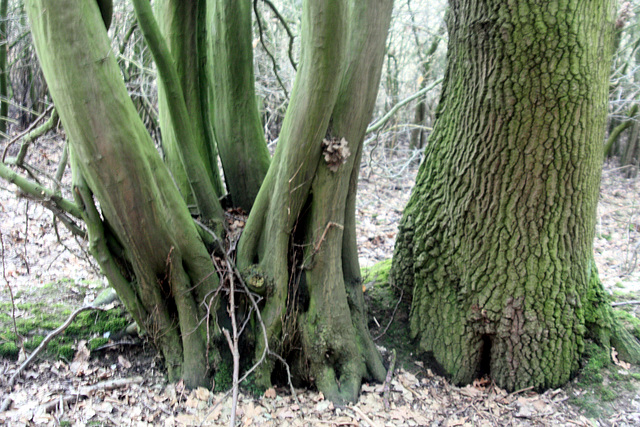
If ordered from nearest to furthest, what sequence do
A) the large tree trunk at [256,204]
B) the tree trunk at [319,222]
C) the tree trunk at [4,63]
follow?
the large tree trunk at [256,204], the tree trunk at [319,222], the tree trunk at [4,63]

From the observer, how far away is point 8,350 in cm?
294

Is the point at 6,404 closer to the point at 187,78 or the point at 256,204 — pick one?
the point at 256,204

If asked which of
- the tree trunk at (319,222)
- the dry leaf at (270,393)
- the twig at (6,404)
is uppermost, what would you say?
the tree trunk at (319,222)

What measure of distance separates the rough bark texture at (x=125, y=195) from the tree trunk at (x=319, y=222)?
1.48 feet

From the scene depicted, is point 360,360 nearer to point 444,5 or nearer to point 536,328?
point 536,328

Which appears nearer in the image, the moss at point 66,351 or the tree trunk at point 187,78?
the moss at point 66,351

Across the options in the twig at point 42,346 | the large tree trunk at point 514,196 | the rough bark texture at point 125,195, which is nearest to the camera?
the rough bark texture at point 125,195

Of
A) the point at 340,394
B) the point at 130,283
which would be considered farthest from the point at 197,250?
the point at 340,394

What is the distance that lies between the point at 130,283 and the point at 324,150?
1.56m

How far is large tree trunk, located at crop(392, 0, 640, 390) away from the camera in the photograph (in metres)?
2.54

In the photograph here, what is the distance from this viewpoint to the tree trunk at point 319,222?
2648 millimetres

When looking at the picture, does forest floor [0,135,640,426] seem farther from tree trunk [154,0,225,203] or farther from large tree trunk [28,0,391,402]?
tree trunk [154,0,225,203]

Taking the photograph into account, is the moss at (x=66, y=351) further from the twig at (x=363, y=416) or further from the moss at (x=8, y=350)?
the twig at (x=363, y=416)

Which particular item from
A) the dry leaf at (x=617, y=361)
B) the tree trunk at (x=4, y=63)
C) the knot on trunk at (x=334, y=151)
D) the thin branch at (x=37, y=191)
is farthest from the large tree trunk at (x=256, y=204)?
the tree trunk at (x=4, y=63)
